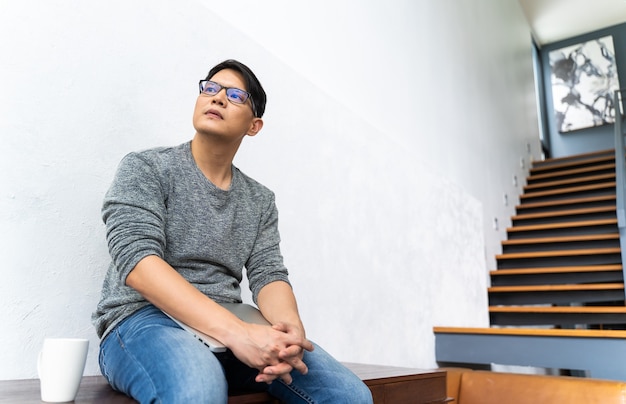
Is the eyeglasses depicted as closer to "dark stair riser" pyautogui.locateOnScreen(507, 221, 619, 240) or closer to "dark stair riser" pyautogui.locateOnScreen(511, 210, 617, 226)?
"dark stair riser" pyautogui.locateOnScreen(507, 221, 619, 240)

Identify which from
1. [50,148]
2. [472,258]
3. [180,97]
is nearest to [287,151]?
[180,97]

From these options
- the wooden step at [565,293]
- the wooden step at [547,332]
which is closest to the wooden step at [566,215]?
the wooden step at [565,293]

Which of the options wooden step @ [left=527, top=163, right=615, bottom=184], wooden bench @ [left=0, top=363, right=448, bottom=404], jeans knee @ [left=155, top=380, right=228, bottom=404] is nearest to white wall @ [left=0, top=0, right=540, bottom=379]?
wooden bench @ [left=0, top=363, right=448, bottom=404]

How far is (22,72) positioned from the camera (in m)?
1.22

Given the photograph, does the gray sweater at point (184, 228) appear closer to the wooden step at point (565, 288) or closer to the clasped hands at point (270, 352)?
the clasped hands at point (270, 352)

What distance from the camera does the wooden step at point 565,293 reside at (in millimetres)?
3878

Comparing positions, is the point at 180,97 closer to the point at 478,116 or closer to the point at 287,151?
the point at 287,151

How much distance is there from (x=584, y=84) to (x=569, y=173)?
8.28 feet

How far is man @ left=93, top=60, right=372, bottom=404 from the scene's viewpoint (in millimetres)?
901

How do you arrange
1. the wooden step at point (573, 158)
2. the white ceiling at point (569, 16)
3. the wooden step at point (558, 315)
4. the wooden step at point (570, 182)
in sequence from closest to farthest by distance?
the wooden step at point (558, 315) → the wooden step at point (570, 182) → the wooden step at point (573, 158) → the white ceiling at point (569, 16)

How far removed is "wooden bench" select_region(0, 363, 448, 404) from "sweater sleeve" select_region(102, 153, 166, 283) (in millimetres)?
211

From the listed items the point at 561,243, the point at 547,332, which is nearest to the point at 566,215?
the point at 561,243

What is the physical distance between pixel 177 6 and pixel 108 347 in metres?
1.10

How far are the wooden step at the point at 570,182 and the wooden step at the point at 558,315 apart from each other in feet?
8.92
